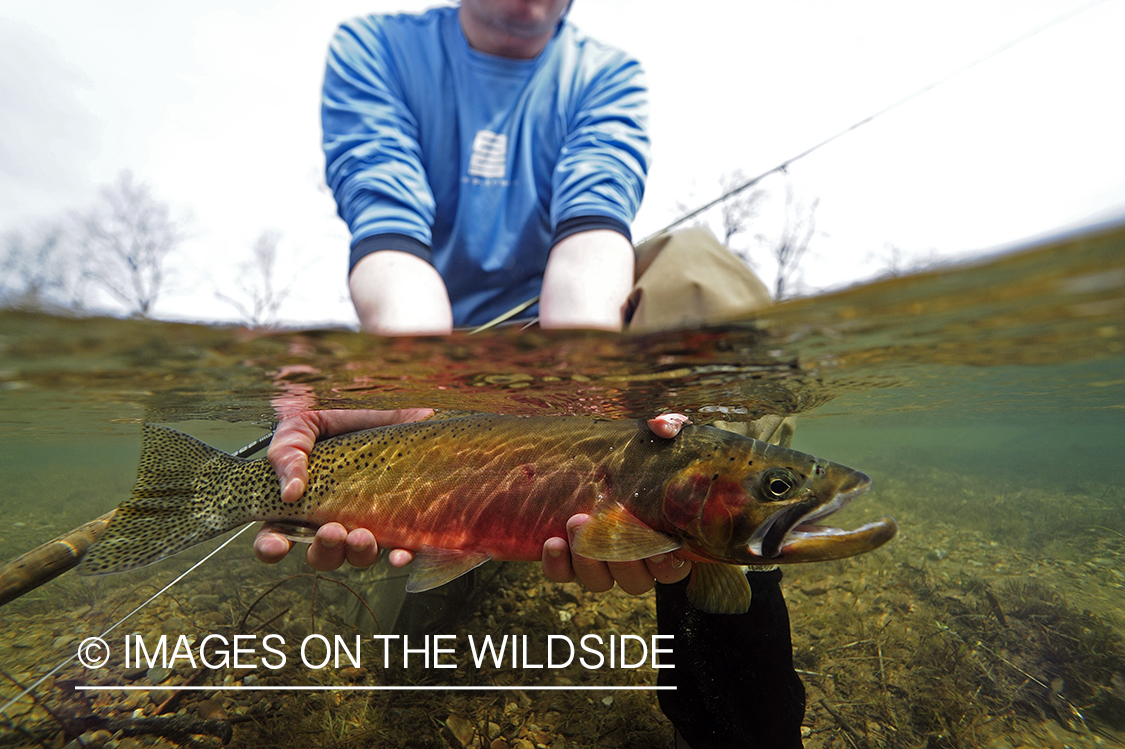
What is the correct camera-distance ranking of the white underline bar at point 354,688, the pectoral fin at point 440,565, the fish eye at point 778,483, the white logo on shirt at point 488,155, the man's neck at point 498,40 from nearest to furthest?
1. the fish eye at point 778,483
2. the pectoral fin at point 440,565
3. the white underline bar at point 354,688
4. the man's neck at point 498,40
5. the white logo on shirt at point 488,155

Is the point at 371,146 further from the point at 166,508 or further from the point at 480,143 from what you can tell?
the point at 166,508

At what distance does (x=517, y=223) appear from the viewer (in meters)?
4.68

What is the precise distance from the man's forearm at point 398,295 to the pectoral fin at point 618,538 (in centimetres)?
157

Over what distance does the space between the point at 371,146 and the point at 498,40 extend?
1.67m

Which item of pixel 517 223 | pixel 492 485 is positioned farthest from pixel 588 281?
pixel 517 223

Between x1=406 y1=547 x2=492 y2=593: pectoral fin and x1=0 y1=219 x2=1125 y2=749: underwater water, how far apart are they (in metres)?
1.36

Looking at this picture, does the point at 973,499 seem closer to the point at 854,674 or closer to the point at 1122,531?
the point at 1122,531

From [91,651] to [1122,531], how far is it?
1866 cm

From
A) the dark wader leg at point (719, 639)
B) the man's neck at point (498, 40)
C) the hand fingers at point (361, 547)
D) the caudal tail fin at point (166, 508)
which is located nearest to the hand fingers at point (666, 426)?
the dark wader leg at point (719, 639)

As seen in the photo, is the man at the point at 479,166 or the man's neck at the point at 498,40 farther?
the man's neck at the point at 498,40

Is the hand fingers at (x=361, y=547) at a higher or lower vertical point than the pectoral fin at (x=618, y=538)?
lower

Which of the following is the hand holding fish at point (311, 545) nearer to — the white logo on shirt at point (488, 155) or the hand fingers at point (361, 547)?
the hand fingers at point (361, 547)

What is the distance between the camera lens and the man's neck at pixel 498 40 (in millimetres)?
4340

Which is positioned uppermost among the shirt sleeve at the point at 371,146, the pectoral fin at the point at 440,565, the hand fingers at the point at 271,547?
the shirt sleeve at the point at 371,146
